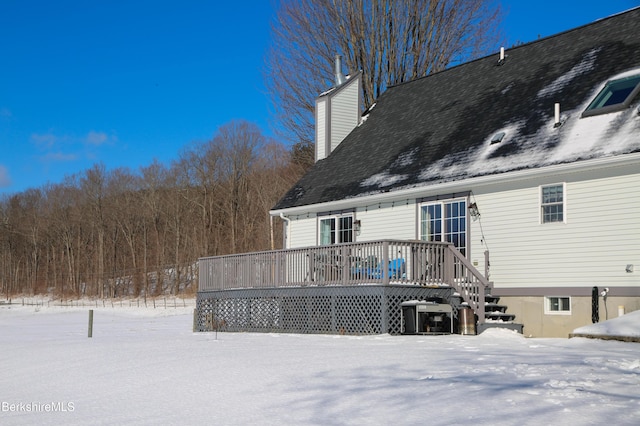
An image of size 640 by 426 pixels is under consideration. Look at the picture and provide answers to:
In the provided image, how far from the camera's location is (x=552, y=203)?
16.0 m

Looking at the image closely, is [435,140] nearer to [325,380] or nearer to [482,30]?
[325,380]

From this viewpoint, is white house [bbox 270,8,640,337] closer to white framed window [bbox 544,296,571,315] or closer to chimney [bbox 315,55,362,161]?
white framed window [bbox 544,296,571,315]

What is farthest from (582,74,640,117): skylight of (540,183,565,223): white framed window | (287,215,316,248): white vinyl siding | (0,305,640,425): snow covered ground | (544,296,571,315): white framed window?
(287,215,316,248): white vinyl siding

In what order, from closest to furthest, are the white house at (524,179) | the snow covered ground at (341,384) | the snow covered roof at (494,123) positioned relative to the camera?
the snow covered ground at (341,384)
the white house at (524,179)
the snow covered roof at (494,123)

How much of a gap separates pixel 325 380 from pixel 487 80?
13.9 meters

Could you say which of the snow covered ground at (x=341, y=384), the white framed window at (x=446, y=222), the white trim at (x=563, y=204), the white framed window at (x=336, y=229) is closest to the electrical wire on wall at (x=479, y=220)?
the white framed window at (x=446, y=222)

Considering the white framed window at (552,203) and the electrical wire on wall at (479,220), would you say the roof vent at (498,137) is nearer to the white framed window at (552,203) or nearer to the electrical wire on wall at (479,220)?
the electrical wire on wall at (479,220)

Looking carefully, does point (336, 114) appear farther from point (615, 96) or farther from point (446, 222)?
point (615, 96)

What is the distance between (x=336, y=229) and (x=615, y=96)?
8.87 metres

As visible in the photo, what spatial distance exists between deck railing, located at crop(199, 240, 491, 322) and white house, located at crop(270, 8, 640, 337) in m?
0.85

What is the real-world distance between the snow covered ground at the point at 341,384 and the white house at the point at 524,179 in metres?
2.23

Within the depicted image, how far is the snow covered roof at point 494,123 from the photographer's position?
1605 centimetres

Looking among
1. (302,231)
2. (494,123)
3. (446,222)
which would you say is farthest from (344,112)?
(446,222)

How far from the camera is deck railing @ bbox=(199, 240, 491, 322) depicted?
1673 centimetres
